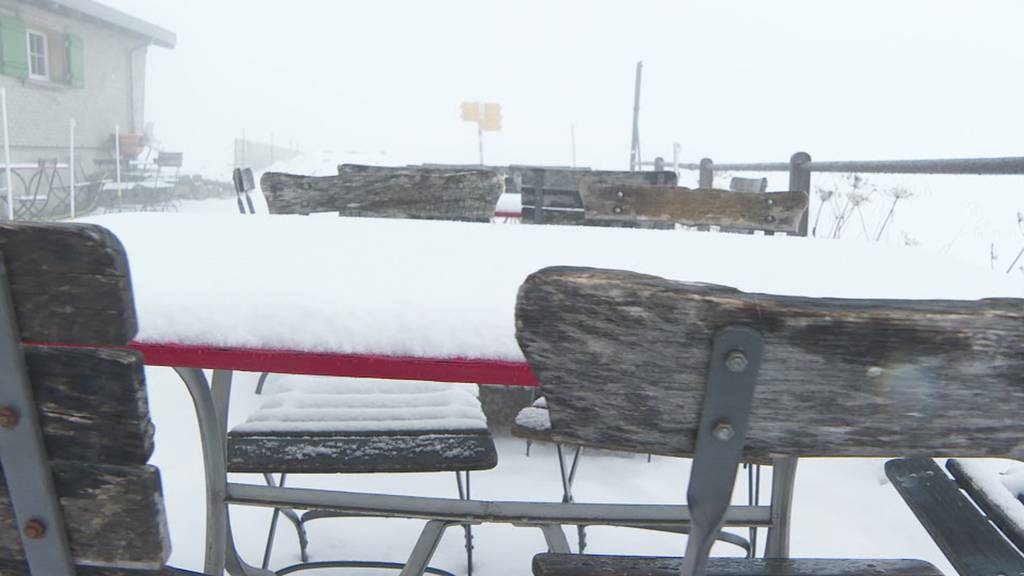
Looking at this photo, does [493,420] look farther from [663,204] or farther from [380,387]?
[380,387]

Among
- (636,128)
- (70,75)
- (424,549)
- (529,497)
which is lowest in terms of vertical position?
(529,497)

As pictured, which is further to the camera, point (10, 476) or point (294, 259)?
point (294, 259)

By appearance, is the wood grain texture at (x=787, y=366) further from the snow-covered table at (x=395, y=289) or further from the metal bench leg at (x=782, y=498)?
the metal bench leg at (x=782, y=498)

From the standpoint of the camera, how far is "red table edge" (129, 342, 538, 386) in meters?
0.77

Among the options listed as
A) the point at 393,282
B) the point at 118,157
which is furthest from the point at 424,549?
the point at 118,157

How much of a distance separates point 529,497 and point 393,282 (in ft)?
4.77

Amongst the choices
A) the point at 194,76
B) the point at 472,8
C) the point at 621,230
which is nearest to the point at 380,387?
the point at 621,230

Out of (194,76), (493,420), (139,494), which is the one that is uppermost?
(194,76)

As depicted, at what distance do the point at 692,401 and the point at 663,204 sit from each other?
66.8 inches

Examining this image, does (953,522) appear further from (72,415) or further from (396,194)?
(396,194)

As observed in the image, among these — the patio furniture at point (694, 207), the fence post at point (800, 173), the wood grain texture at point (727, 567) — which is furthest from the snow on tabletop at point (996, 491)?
the fence post at point (800, 173)

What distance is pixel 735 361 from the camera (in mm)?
547

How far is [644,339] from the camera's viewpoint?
1.80 feet

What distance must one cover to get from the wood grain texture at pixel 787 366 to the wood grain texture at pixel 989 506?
52 cm
